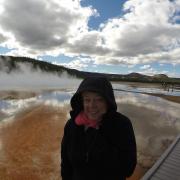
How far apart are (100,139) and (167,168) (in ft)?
14.9

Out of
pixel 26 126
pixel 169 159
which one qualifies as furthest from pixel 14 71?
pixel 169 159

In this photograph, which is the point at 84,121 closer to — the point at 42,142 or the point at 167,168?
the point at 167,168

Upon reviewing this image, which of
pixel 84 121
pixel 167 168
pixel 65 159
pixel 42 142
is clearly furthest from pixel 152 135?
pixel 84 121

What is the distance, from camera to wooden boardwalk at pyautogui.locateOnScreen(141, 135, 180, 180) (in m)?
5.43

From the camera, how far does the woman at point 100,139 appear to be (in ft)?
6.66

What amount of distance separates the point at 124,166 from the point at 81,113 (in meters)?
0.58

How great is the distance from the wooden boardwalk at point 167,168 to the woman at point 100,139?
11.8 ft

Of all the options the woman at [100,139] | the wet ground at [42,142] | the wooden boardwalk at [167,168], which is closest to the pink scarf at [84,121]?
the woman at [100,139]

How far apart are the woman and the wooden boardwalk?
359 cm

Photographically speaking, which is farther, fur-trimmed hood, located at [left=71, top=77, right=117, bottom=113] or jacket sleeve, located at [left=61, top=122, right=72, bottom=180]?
jacket sleeve, located at [left=61, top=122, right=72, bottom=180]

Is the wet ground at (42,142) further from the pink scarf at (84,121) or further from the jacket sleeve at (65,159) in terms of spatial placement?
the pink scarf at (84,121)

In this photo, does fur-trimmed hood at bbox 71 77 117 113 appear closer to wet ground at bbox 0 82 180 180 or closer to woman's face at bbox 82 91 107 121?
woman's face at bbox 82 91 107 121

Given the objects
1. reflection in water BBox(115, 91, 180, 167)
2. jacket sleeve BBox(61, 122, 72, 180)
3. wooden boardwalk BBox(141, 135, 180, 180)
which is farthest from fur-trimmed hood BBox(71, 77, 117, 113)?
reflection in water BBox(115, 91, 180, 167)

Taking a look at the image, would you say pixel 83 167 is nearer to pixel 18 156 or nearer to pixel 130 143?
pixel 130 143
